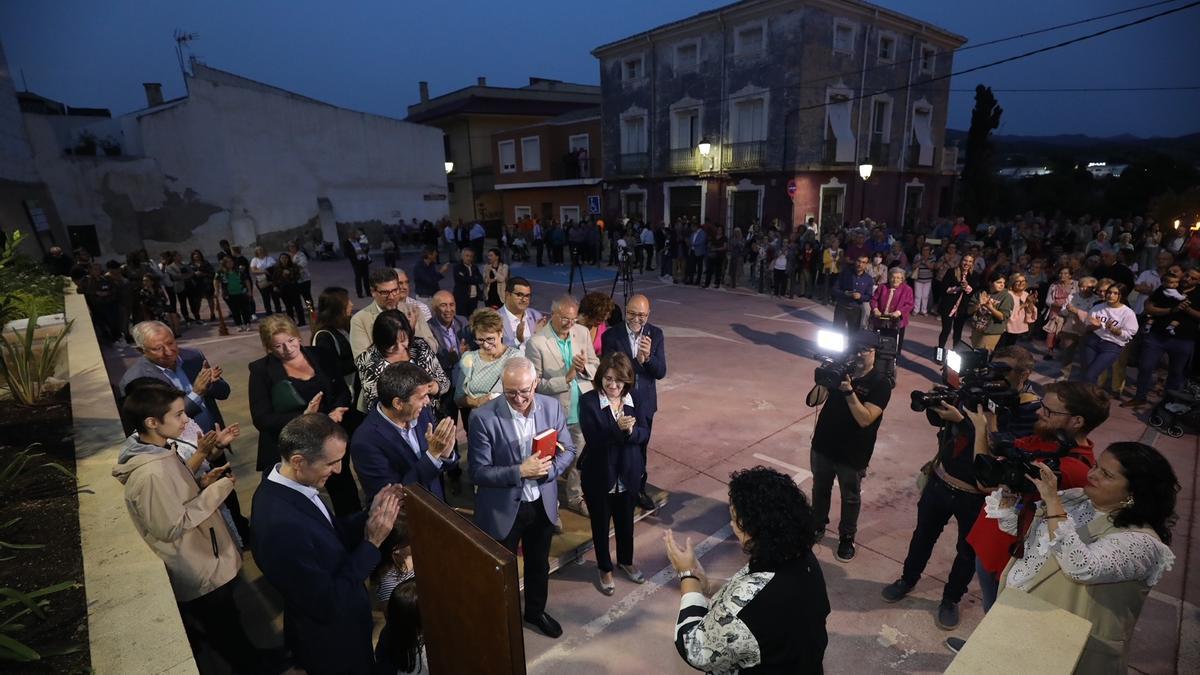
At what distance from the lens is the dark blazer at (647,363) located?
4.34 meters

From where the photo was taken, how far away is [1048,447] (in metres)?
2.86

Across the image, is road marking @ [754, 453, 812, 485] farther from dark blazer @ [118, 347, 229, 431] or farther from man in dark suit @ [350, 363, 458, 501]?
dark blazer @ [118, 347, 229, 431]

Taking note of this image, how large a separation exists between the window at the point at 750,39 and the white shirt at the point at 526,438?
20621 millimetres

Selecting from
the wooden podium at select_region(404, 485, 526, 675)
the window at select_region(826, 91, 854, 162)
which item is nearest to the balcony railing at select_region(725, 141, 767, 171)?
the window at select_region(826, 91, 854, 162)

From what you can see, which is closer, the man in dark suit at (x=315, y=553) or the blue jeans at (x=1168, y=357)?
the man in dark suit at (x=315, y=553)

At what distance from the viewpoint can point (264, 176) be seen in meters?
21.9

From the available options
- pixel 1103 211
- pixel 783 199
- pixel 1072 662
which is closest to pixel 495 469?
pixel 1072 662

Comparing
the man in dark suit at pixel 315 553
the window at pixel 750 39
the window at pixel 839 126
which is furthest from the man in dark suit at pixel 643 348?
the window at pixel 750 39

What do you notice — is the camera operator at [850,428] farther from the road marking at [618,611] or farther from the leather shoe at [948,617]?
the road marking at [618,611]

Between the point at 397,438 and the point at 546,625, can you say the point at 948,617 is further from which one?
the point at 397,438

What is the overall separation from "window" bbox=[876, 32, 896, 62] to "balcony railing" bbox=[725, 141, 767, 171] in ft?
18.6

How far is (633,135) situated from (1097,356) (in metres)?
20.8

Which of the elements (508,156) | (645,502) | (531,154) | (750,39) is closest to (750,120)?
(750,39)

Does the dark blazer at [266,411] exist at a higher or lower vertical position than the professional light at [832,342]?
lower
